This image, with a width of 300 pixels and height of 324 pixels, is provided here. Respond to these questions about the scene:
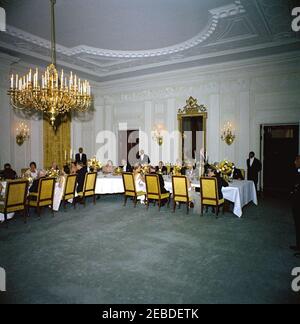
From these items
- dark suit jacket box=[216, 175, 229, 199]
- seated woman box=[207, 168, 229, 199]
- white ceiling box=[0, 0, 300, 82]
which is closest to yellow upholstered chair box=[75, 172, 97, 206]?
seated woman box=[207, 168, 229, 199]

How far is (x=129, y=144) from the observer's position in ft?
43.0

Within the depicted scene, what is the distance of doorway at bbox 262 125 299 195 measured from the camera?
32.4 ft

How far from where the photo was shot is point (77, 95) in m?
6.52

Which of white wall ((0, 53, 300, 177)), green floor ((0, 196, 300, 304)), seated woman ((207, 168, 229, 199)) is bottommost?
green floor ((0, 196, 300, 304))

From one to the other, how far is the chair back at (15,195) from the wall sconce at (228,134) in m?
7.24

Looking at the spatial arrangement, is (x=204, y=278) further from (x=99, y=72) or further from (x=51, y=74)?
(x=99, y=72)

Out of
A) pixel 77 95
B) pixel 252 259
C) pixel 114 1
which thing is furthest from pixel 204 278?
pixel 114 1

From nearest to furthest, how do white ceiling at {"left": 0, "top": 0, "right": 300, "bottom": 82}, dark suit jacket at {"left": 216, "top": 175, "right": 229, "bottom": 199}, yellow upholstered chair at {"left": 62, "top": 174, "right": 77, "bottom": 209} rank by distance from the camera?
white ceiling at {"left": 0, "top": 0, "right": 300, "bottom": 82} → dark suit jacket at {"left": 216, "top": 175, "right": 229, "bottom": 199} → yellow upholstered chair at {"left": 62, "top": 174, "right": 77, "bottom": 209}

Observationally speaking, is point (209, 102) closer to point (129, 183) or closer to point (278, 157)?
point (278, 157)

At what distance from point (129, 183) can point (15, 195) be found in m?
3.13

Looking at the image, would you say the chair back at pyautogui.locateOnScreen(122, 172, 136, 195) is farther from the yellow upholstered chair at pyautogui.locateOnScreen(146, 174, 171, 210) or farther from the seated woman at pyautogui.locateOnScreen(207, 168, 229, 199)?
the seated woman at pyautogui.locateOnScreen(207, 168, 229, 199)

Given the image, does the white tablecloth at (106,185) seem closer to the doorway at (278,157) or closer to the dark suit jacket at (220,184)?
the dark suit jacket at (220,184)

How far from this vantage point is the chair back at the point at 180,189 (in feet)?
23.1

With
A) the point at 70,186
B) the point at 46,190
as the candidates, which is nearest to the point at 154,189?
the point at 70,186
